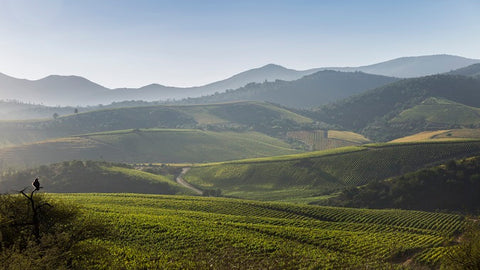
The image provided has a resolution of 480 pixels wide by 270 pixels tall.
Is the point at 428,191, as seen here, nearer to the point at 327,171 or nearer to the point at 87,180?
the point at 327,171

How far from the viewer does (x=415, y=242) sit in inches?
2562

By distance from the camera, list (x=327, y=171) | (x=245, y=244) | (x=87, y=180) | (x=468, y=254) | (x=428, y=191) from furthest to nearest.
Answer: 1. (x=327, y=171)
2. (x=87, y=180)
3. (x=428, y=191)
4. (x=245, y=244)
5. (x=468, y=254)

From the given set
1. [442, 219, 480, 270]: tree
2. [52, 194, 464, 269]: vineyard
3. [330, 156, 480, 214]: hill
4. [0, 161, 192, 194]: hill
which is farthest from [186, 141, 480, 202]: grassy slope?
[442, 219, 480, 270]: tree

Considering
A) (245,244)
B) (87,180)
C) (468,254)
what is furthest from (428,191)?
(87,180)

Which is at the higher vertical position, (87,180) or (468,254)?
(468,254)

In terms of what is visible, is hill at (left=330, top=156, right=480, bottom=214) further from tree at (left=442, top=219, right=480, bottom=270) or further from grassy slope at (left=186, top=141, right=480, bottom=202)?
tree at (left=442, top=219, right=480, bottom=270)

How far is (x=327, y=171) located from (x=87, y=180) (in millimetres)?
128645

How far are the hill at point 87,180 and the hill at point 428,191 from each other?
84699 mm

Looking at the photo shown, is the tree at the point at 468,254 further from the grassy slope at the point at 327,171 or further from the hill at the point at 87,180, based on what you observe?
the hill at the point at 87,180

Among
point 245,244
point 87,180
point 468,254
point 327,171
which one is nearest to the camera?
point 468,254

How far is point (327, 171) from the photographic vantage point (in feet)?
593

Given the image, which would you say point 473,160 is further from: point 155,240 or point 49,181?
point 49,181

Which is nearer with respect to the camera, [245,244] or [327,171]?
[245,244]

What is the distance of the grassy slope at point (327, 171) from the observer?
16650 cm
